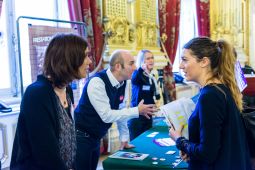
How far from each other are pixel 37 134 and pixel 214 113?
0.77m

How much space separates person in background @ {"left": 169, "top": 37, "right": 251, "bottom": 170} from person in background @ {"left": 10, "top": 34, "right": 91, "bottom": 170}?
1.79 feet

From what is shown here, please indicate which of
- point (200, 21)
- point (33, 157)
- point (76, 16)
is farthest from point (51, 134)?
point (200, 21)

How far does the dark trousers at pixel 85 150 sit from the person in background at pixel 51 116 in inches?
28.4

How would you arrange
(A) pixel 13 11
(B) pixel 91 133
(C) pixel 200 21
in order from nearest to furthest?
(B) pixel 91 133, (A) pixel 13 11, (C) pixel 200 21

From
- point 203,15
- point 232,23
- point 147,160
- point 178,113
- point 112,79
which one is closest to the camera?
point 178,113

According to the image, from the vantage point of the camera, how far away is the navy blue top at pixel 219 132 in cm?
138

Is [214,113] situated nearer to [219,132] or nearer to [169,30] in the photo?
[219,132]

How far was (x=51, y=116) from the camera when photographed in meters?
1.42

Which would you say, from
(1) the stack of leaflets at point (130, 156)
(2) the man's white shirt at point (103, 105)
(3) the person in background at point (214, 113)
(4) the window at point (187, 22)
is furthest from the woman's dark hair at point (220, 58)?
(4) the window at point (187, 22)

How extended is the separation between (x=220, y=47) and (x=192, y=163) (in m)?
0.58

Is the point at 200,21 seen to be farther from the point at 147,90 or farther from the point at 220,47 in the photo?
the point at 220,47

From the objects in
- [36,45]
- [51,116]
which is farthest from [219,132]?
[36,45]

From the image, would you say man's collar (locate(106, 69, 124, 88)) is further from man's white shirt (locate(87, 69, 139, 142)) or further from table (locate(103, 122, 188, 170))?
table (locate(103, 122, 188, 170))

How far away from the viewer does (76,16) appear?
3.99 metres
